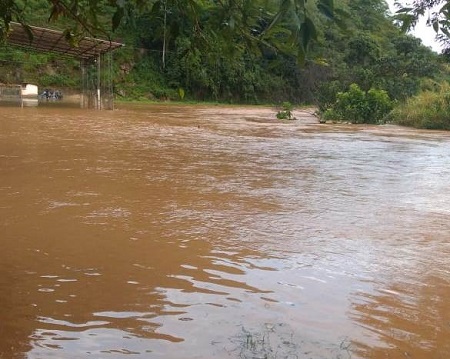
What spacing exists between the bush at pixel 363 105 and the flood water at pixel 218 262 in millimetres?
16244

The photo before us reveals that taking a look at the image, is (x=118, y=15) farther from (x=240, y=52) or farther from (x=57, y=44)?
(x=57, y=44)

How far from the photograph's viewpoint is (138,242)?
460 centimetres

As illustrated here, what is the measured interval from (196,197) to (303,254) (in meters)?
2.45

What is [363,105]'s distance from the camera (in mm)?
24875

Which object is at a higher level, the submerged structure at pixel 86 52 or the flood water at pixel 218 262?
the submerged structure at pixel 86 52

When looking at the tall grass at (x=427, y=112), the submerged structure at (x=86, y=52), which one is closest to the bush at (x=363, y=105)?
the tall grass at (x=427, y=112)

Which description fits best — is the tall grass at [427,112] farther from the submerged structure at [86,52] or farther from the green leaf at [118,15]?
the green leaf at [118,15]

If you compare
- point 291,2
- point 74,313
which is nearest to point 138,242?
point 74,313

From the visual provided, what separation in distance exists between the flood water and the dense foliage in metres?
1.28

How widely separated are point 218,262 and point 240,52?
73.3 inches

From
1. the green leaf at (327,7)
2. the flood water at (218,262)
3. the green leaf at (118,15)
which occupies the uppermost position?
the green leaf at (118,15)

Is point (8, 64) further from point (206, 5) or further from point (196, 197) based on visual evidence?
point (206, 5)

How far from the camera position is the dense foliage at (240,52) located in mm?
2135

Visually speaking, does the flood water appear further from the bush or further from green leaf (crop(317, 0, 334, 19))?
the bush
